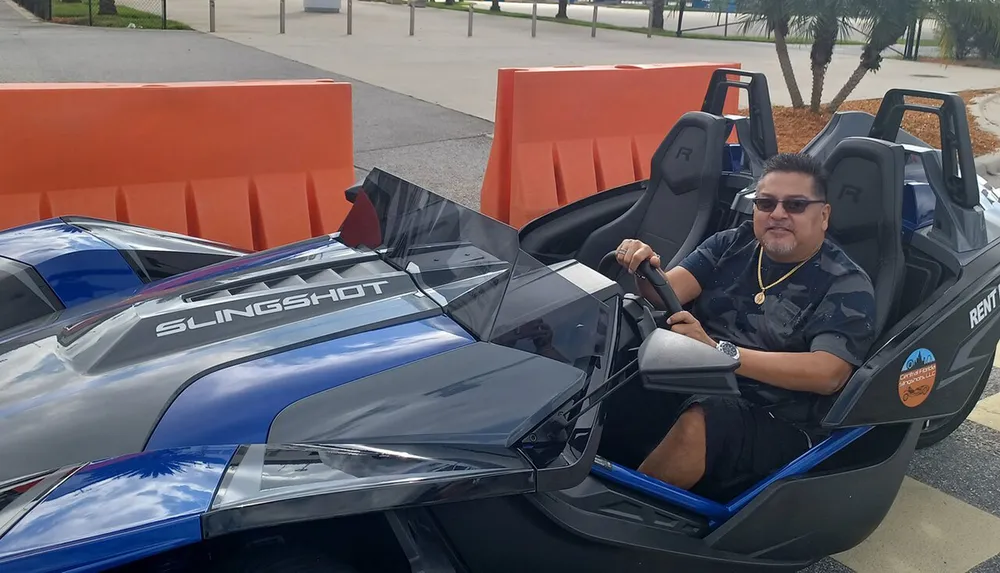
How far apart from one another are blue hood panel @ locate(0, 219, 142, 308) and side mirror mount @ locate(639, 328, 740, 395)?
1905 millimetres

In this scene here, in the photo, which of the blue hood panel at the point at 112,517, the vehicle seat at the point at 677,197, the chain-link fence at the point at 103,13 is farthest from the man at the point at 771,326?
the chain-link fence at the point at 103,13

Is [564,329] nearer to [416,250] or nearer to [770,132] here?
[416,250]

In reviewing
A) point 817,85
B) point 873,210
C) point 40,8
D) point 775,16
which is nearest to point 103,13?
point 40,8

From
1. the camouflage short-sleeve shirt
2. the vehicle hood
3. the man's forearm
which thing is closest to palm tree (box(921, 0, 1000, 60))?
the camouflage short-sleeve shirt

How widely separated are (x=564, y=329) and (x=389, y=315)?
46 cm

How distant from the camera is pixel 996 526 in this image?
10.4ft

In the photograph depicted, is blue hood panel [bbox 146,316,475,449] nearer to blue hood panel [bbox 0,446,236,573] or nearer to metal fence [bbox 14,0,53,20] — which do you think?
blue hood panel [bbox 0,446,236,573]

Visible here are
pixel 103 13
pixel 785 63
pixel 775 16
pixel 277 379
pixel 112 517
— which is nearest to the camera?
pixel 112 517

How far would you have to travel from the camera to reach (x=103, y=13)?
2123 cm

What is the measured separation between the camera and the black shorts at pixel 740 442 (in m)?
2.62

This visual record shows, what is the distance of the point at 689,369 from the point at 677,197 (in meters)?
2.17

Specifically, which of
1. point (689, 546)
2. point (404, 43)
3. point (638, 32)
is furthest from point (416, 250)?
point (638, 32)

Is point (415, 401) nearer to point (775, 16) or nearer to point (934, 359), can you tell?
point (934, 359)

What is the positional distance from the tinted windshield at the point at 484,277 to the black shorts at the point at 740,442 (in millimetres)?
657
